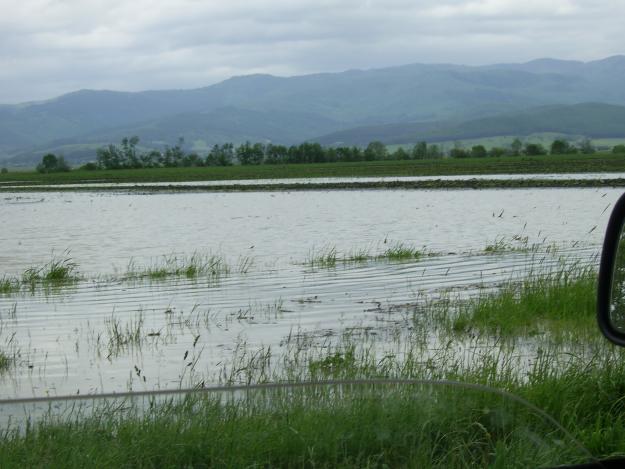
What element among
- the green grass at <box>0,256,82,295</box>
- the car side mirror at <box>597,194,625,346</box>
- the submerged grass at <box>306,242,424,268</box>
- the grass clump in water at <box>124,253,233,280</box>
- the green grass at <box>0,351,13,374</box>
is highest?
the car side mirror at <box>597,194,625,346</box>

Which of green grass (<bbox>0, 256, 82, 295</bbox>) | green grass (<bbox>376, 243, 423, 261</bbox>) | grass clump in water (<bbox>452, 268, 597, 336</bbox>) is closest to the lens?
grass clump in water (<bbox>452, 268, 597, 336</bbox>)

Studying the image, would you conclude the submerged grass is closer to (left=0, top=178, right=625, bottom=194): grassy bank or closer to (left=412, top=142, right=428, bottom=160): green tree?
(left=0, top=178, right=625, bottom=194): grassy bank

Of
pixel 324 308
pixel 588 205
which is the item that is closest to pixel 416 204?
pixel 588 205

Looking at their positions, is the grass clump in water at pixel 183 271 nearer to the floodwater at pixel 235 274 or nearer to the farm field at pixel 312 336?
the farm field at pixel 312 336

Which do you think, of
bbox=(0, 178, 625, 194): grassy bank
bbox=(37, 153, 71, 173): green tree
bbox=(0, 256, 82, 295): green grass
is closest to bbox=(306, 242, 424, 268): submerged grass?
bbox=(0, 256, 82, 295): green grass

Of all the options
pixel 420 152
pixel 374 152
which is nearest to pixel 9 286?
pixel 374 152

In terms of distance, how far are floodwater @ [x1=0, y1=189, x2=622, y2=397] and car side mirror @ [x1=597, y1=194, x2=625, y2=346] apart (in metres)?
5.46

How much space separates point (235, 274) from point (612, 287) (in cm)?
1869

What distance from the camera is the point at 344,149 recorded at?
405 feet

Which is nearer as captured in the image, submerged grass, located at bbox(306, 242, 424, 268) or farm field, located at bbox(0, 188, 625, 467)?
farm field, located at bbox(0, 188, 625, 467)

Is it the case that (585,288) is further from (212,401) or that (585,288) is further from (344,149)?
(344,149)

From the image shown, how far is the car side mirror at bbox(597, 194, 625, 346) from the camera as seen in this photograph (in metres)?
3.02

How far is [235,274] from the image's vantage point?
850 inches

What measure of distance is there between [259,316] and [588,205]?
28.9 metres
